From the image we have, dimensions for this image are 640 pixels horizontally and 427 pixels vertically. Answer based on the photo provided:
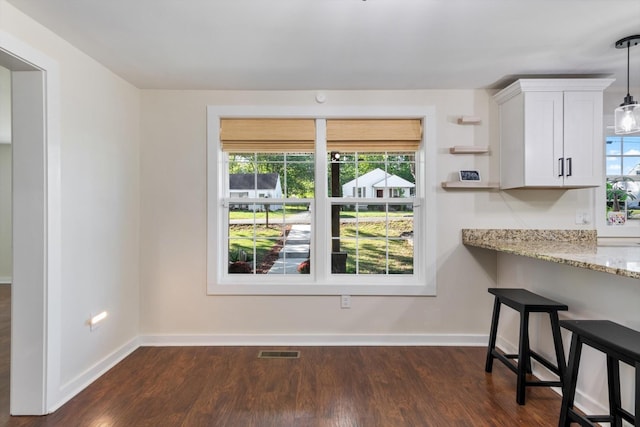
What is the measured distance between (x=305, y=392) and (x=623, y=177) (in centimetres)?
338

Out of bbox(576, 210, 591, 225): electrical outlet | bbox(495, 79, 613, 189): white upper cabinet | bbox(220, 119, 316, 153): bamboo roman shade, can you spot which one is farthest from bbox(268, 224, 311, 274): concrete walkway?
bbox(576, 210, 591, 225): electrical outlet

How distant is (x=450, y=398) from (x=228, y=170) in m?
2.63

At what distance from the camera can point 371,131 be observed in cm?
323

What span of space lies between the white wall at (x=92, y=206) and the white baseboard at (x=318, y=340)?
14.4 inches

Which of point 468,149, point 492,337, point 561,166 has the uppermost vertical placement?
point 468,149

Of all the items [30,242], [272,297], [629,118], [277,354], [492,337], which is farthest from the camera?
[272,297]

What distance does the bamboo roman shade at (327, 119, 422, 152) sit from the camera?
3.23 meters

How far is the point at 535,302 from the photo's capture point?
2.22 meters

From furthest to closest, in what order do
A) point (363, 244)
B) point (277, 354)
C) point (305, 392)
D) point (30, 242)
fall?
point (363, 244) → point (277, 354) → point (305, 392) → point (30, 242)

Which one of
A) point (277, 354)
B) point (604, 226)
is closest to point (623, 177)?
point (604, 226)

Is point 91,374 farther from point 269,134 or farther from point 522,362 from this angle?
point 522,362

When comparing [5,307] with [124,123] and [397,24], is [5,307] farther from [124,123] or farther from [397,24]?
[397,24]

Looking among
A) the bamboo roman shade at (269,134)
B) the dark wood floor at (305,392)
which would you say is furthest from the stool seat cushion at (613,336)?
the bamboo roman shade at (269,134)

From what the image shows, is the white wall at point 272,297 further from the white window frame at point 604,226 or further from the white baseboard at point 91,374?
the white window frame at point 604,226
